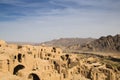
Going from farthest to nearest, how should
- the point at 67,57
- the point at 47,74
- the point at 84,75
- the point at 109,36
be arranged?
1. the point at 109,36
2. the point at 67,57
3. the point at 84,75
4. the point at 47,74

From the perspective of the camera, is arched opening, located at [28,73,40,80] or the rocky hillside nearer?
arched opening, located at [28,73,40,80]

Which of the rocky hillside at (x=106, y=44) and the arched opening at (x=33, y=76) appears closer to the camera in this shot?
the arched opening at (x=33, y=76)

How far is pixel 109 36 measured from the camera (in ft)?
470

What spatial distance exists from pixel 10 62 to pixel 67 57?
56.7 ft

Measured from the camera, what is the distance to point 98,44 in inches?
5556

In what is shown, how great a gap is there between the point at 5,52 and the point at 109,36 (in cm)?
11596

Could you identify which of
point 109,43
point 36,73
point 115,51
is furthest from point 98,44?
point 36,73

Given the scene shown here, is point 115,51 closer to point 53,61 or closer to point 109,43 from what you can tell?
point 109,43

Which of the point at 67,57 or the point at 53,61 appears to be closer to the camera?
→ the point at 53,61

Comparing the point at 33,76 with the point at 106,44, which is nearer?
the point at 33,76

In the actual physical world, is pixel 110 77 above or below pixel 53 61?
below

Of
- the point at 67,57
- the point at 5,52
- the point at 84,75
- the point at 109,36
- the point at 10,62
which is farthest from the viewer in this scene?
the point at 109,36

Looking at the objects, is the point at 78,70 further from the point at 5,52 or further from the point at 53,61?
the point at 5,52

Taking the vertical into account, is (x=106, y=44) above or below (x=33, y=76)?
above
